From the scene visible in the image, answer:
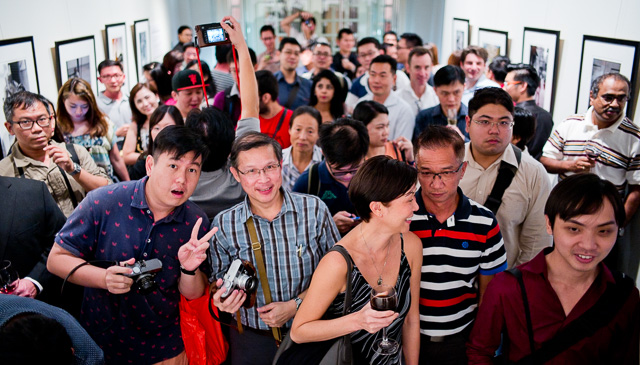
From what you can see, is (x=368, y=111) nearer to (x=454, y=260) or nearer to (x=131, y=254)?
(x=454, y=260)

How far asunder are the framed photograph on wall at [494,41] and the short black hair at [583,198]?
5046 mm

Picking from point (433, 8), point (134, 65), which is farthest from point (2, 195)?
point (433, 8)

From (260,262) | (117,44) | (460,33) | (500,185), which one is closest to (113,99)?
(117,44)

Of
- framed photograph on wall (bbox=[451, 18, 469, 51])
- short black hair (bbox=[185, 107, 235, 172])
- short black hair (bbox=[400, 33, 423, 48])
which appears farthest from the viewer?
framed photograph on wall (bbox=[451, 18, 469, 51])

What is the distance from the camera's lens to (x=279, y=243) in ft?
7.15

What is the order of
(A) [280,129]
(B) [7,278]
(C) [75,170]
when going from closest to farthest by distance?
(B) [7,278], (C) [75,170], (A) [280,129]

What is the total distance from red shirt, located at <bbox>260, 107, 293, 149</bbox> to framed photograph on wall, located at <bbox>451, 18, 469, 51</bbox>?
5370 millimetres

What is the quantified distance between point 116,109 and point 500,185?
430cm

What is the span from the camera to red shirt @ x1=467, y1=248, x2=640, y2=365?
1855mm

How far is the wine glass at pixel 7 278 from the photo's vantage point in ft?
6.80

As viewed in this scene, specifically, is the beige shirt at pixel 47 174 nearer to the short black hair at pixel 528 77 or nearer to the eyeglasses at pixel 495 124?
the eyeglasses at pixel 495 124

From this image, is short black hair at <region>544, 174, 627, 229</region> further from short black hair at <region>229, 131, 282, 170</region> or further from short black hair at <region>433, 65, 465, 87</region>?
short black hair at <region>433, 65, 465, 87</region>

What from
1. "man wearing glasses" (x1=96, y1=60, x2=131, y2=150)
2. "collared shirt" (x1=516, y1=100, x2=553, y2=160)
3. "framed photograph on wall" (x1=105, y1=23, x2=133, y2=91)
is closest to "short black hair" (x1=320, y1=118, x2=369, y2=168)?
"collared shirt" (x1=516, y1=100, x2=553, y2=160)

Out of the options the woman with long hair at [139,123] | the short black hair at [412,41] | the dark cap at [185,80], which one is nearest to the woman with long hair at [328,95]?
the dark cap at [185,80]
